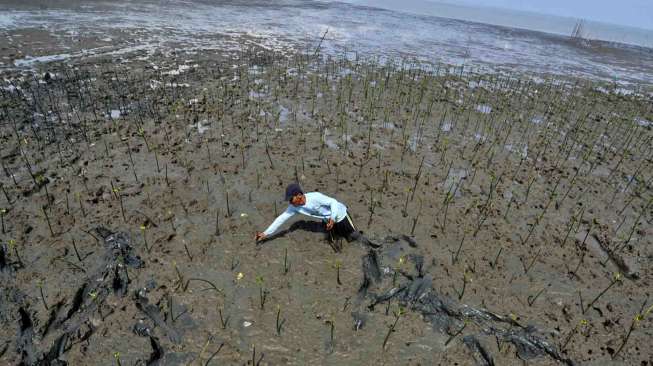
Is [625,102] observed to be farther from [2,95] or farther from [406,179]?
[2,95]

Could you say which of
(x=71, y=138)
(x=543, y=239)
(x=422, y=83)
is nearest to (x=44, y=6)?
(x=71, y=138)

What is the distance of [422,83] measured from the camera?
13.4 m

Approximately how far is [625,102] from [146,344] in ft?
60.2

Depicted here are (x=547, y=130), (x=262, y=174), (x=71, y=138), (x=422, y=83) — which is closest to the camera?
(x=262, y=174)

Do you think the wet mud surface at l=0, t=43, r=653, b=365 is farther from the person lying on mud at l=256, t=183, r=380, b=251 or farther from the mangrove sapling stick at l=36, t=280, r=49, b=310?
the person lying on mud at l=256, t=183, r=380, b=251

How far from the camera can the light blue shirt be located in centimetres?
562

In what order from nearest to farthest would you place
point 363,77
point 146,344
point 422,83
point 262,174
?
point 146,344
point 262,174
point 422,83
point 363,77

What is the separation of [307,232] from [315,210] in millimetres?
592

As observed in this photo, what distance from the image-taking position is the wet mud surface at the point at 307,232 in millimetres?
4504

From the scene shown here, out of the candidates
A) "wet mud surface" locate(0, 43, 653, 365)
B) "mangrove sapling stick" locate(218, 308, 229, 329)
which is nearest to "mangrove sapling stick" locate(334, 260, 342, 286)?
"wet mud surface" locate(0, 43, 653, 365)

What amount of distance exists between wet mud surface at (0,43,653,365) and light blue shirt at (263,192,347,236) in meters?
0.49

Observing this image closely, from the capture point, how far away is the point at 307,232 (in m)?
6.21

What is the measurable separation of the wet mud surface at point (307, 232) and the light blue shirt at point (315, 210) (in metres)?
0.49

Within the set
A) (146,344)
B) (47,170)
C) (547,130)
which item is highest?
(547,130)
